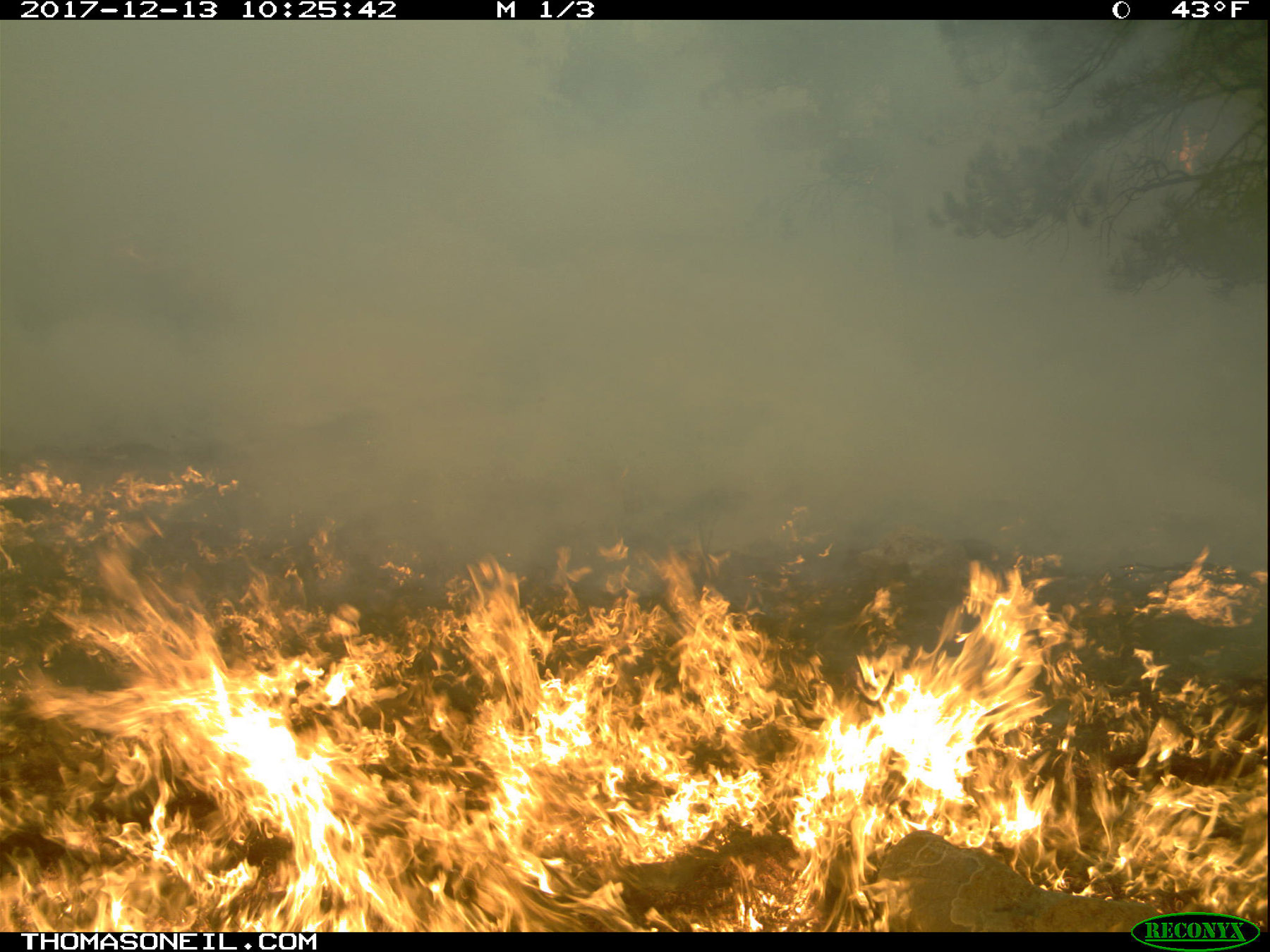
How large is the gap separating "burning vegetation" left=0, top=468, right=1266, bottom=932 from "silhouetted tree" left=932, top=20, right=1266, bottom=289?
1458mm

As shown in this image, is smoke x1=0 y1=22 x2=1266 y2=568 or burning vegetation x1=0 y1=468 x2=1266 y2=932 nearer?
burning vegetation x1=0 y1=468 x2=1266 y2=932

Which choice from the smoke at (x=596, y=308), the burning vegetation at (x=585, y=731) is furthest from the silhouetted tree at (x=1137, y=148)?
the burning vegetation at (x=585, y=731)

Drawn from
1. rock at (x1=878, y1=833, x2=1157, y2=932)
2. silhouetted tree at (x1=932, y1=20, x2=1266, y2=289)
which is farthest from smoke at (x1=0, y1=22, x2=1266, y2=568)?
rock at (x1=878, y1=833, x2=1157, y2=932)

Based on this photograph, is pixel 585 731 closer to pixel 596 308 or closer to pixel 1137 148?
pixel 596 308

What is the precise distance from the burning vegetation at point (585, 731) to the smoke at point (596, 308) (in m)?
0.25

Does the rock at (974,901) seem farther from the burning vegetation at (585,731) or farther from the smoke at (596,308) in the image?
the smoke at (596,308)

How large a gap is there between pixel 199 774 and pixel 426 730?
0.88 metres

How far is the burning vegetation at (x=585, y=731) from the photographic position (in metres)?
2.46

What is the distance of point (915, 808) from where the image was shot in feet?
8.32

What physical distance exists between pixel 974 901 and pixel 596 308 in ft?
8.56

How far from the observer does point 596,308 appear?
298cm
